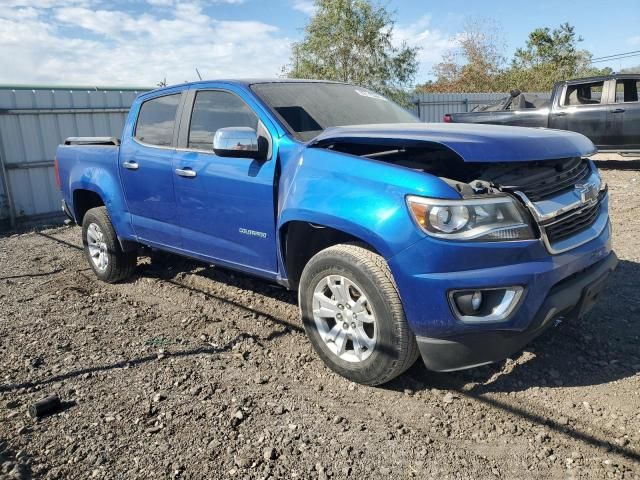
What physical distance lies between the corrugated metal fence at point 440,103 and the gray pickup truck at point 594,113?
4.92 meters

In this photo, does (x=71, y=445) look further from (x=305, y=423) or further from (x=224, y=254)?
(x=224, y=254)

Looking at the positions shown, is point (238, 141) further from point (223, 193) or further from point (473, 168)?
point (473, 168)

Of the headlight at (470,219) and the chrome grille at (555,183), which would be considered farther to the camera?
the chrome grille at (555,183)

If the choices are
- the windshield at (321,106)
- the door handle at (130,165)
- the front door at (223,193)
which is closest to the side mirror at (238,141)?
the front door at (223,193)

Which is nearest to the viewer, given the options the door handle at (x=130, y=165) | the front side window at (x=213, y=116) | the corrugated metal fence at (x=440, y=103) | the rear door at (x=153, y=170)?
the front side window at (x=213, y=116)

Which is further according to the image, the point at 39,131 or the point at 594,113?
the point at 594,113

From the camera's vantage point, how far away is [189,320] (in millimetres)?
4430

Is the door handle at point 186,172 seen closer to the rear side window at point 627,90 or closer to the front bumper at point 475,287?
the front bumper at point 475,287

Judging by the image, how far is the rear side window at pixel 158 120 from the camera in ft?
15.2

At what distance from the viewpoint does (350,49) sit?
1360cm

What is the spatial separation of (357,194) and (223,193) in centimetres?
128

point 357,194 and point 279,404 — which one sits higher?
point 357,194

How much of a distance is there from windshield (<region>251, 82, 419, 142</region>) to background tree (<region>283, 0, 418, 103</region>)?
9.33 metres

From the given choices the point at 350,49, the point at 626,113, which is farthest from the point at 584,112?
the point at 350,49
